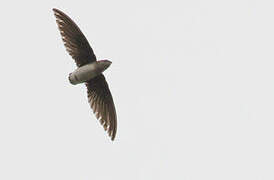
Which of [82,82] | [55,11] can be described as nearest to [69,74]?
[82,82]

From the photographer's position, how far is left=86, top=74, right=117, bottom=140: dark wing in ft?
33.9

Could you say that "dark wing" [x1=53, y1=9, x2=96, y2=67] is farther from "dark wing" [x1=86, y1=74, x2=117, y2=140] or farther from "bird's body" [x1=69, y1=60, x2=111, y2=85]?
"dark wing" [x1=86, y1=74, x2=117, y2=140]

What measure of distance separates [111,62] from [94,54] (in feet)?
1.03

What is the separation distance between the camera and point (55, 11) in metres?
9.88

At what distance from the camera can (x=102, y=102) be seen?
10.4 meters

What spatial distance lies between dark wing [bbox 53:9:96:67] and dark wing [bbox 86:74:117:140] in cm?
37

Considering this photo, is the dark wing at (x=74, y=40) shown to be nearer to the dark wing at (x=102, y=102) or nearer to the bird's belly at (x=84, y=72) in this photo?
the bird's belly at (x=84, y=72)

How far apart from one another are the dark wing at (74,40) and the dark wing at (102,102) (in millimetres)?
366

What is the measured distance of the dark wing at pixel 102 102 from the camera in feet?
33.9

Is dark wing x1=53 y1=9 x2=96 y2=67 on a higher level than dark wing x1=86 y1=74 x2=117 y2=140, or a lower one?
higher

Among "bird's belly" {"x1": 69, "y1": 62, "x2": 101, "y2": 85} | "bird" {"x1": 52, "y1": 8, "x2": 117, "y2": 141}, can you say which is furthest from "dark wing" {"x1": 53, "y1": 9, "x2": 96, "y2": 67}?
"bird's belly" {"x1": 69, "y1": 62, "x2": 101, "y2": 85}

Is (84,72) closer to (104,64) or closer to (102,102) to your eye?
(104,64)

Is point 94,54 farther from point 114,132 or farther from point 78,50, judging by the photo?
point 114,132

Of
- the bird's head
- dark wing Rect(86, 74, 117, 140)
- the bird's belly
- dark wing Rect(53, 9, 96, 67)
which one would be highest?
dark wing Rect(53, 9, 96, 67)
